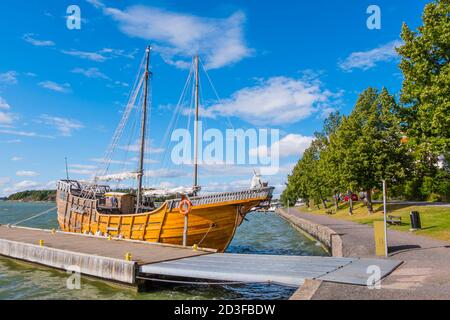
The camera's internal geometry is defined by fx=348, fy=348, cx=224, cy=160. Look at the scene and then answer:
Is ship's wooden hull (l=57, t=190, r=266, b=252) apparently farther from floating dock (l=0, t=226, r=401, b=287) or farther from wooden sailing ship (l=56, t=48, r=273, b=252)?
floating dock (l=0, t=226, r=401, b=287)

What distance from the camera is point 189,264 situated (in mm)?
14586

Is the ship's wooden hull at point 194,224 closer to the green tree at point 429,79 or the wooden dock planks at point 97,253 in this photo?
the wooden dock planks at point 97,253

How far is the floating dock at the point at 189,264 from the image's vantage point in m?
12.0

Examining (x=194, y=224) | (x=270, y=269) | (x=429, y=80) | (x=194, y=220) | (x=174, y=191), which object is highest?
(x=429, y=80)

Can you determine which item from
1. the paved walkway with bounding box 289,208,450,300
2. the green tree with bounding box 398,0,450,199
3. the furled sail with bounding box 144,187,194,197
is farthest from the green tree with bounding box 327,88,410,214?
the furled sail with bounding box 144,187,194,197

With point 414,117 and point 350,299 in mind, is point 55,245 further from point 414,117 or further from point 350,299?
point 414,117

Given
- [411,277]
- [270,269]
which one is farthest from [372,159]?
[270,269]

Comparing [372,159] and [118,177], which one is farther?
[372,159]

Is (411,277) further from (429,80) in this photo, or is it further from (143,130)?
(143,130)

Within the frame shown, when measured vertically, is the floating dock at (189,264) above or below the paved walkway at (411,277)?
below

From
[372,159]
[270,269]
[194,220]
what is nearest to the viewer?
[270,269]

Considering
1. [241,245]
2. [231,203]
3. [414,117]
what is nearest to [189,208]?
[231,203]

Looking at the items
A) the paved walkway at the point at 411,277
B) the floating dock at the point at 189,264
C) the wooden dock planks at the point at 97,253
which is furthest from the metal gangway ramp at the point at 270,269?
the wooden dock planks at the point at 97,253
